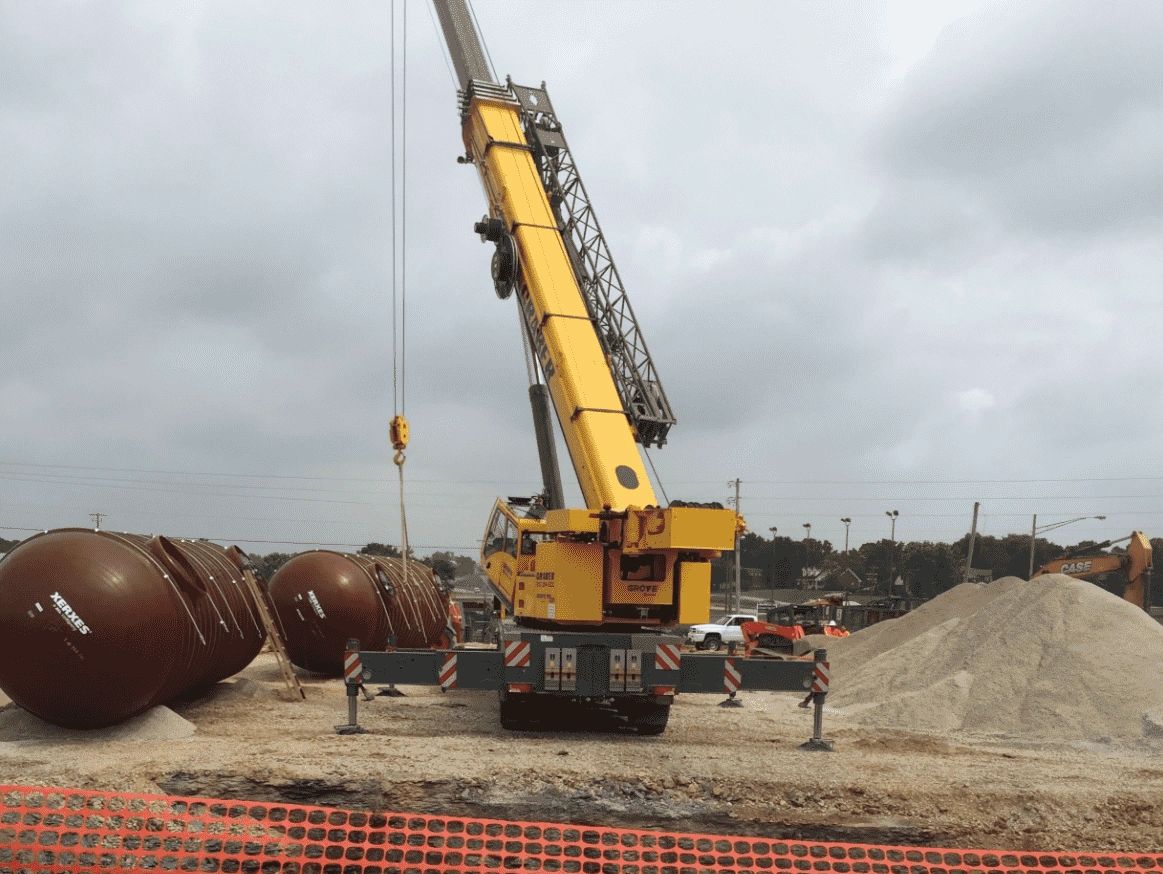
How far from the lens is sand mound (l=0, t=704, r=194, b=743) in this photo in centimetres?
1160

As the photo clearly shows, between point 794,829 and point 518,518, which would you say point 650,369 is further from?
point 794,829

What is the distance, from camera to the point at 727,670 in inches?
502

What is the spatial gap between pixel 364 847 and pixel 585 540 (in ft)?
17.9

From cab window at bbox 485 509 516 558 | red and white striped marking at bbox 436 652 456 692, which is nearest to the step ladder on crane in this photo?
cab window at bbox 485 509 516 558

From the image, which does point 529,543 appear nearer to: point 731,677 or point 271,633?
point 731,677

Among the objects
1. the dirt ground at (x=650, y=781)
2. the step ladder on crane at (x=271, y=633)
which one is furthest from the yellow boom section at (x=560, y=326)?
the step ladder on crane at (x=271, y=633)

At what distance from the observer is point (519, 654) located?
481 inches

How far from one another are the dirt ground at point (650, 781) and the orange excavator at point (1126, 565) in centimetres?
1851

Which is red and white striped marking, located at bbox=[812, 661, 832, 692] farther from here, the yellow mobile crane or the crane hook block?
the crane hook block

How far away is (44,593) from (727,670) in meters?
7.88

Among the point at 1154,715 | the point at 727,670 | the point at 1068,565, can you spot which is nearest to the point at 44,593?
the point at 727,670

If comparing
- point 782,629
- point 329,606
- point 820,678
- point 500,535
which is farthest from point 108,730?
point 782,629

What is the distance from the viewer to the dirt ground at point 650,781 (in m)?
9.23

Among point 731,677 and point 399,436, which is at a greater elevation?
point 399,436
